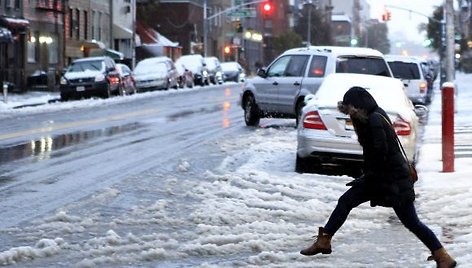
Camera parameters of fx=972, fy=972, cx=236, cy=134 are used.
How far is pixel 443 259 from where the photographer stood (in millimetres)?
7773

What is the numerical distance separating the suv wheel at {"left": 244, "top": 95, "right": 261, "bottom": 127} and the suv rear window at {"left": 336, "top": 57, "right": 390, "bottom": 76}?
2.59 m

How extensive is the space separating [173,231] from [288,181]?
3.56m

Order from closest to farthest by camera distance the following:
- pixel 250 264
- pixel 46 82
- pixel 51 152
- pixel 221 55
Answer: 1. pixel 250 264
2. pixel 51 152
3. pixel 46 82
4. pixel 221 55

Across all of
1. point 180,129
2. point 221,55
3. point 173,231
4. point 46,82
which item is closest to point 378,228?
point 173,231

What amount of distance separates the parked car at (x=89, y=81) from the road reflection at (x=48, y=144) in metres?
15.9

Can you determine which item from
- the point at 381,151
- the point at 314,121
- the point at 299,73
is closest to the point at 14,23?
the point at 299,73

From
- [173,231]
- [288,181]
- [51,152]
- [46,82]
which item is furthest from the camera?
[46,82]

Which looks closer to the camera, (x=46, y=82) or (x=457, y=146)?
(x=457, y=146)

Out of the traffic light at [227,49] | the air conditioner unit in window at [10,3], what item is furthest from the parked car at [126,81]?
the traffic light at [227,49]

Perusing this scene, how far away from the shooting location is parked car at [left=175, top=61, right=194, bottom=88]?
51875 millimetres

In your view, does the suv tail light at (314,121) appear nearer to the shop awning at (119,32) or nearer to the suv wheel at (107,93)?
the suv wheel at (107,93)

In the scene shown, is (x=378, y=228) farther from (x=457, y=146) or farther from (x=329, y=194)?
(x=457, y=146)

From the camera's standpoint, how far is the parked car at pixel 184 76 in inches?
2042

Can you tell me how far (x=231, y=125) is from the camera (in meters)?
23.8
